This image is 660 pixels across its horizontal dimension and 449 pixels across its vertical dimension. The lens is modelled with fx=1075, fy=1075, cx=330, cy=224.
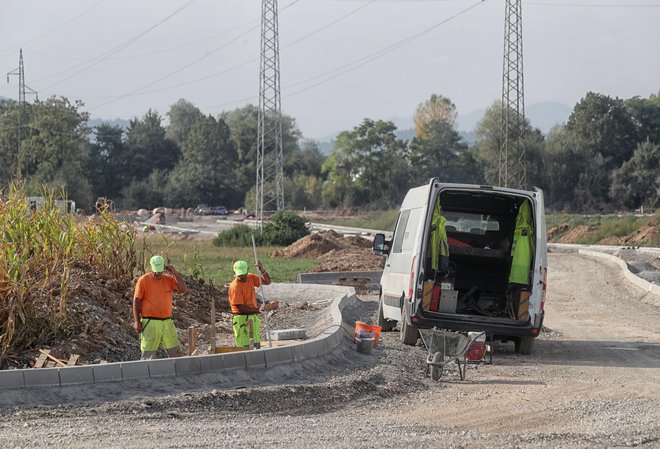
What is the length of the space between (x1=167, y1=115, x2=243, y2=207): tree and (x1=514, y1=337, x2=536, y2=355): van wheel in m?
95.8

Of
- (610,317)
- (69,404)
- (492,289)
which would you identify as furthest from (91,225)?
(610,317)

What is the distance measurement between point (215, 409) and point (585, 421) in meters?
3.30

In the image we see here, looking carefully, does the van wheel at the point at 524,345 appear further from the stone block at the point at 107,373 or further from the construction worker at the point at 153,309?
the stone block at the point at 107,373

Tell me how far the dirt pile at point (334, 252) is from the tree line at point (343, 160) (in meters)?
37.4

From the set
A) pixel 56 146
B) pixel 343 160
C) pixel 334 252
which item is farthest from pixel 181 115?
pixel 334 252

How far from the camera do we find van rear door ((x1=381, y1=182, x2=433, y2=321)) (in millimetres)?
14914

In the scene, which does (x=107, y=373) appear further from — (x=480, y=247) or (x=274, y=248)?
(x=274, y=248)

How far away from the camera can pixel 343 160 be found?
111m

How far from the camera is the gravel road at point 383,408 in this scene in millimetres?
8211

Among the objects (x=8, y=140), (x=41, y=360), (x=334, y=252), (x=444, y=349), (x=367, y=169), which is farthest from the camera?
(x=367, y=169)

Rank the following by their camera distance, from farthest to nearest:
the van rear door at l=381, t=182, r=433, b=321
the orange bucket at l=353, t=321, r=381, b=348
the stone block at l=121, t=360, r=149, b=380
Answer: the van rear door at l=381, t=182, r=433, b=321
the orange bucket at l=353, t=321, r=381, b=348
the stone block at l=121, t=360, r=149, b=380

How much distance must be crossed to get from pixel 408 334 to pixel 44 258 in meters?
5.16

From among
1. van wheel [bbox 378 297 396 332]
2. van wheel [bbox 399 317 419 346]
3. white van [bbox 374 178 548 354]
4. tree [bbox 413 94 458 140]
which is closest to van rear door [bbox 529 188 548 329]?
white van [bbox 374 178 548 354]

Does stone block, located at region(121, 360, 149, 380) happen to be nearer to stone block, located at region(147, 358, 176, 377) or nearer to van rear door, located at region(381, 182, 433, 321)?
stone block, located at region(147, 358, 176, 377)
